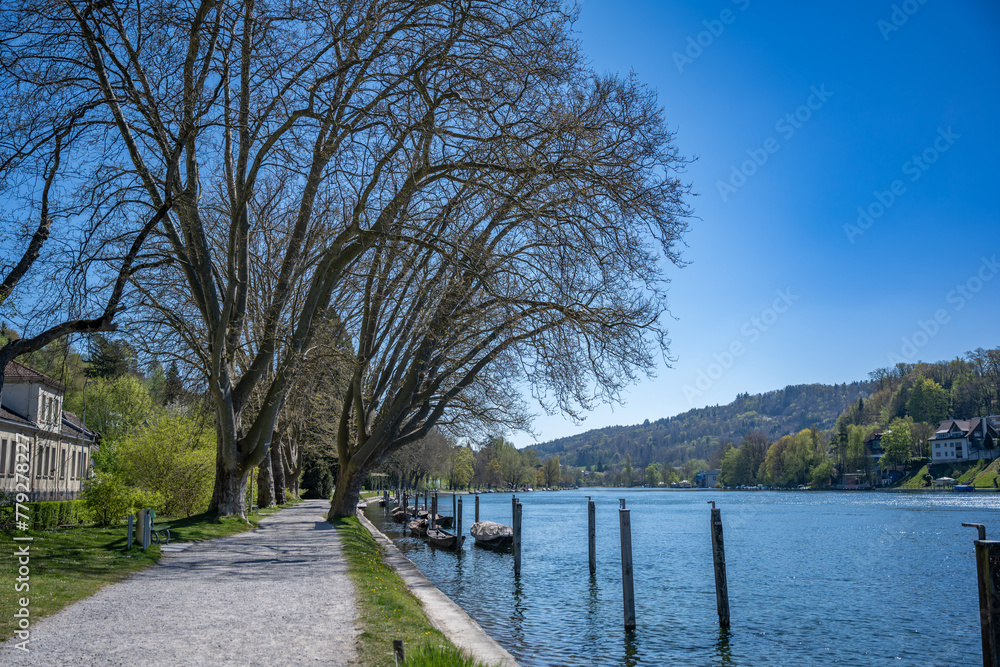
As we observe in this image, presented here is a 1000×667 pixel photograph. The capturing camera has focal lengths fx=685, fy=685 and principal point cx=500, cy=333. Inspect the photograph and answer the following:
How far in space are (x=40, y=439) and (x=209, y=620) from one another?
117ft

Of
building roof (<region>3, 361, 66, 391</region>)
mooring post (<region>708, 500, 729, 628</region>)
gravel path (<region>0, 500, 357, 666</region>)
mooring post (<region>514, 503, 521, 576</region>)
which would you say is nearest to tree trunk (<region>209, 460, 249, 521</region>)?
gravel path (<region>0, 500, 357, 666</region>)

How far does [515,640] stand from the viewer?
478 inches

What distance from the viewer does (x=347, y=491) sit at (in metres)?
26.0

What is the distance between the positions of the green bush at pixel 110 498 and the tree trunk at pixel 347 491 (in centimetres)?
661

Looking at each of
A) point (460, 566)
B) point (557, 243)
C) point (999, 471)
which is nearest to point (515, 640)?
point (557, 243)

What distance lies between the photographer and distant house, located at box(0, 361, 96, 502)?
31.7 metres

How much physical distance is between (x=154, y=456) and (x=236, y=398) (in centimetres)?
778

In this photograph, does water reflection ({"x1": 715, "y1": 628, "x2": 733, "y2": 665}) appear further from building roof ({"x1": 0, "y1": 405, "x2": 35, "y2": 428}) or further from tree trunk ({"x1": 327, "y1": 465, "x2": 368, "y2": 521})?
building roof ({"x1": 0, "y1": 405, "x2": 35, "y2": 428})

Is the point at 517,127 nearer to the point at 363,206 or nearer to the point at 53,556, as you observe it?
the point at 363,206

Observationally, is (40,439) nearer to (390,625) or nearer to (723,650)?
(390,625)

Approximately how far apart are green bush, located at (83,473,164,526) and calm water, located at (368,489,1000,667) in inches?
359

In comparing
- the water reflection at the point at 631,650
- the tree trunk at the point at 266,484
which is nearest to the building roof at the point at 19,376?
the tree trunk at the point at 266,484

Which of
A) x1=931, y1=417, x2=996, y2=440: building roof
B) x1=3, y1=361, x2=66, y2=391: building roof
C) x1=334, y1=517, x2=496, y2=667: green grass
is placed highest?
x1=3, y1=361, x2=66, y2=391: building roof

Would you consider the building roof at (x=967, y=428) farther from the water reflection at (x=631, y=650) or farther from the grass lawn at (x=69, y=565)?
the grass lawn at (x=69, y=565)
